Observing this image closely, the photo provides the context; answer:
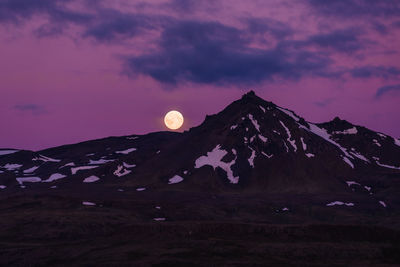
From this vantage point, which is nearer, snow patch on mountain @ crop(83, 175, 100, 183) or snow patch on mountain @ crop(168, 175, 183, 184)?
snow patch on mountain @ crop(168, 175, 183, 184)

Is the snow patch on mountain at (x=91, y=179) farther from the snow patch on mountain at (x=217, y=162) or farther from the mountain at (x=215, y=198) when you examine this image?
the snow patch on mountain at (x=217, y=162)

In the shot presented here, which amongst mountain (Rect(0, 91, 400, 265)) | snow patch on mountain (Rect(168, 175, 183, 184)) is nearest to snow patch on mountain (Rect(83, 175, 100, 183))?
mountain (Rect(0, 91, 400, 265))

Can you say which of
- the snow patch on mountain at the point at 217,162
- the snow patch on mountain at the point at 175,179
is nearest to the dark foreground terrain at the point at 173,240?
the snow patch on mountain at the point at 175,179

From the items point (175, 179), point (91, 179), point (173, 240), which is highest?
point (91, 179)

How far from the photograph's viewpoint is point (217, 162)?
192750 mm

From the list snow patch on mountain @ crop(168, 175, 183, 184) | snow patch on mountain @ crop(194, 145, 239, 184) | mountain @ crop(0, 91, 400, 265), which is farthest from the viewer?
snow patch on mountain @ crop(194, 145, 239, 184)

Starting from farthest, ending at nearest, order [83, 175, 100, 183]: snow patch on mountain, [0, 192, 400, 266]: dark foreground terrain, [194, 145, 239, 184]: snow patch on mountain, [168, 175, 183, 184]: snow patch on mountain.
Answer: [83, 175, 100, 183]: snow patch on mountain → [194, 145, 239, 184]: snow patch on mountain → [168, 175, 183, 184]: snow patch on mountain → [0, 192, 400, 266]: dark foreground terrain

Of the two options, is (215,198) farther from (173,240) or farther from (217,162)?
(173,240)

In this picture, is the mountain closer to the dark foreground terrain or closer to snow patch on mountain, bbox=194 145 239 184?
snow patch on mountain, bbox=194 145 239 184

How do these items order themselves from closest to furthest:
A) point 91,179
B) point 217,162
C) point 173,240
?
point 173,240 < point 217,162 < point 91,179

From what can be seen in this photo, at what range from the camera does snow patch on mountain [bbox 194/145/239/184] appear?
185 meters

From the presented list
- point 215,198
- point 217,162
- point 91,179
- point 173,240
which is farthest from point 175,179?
point 173,240

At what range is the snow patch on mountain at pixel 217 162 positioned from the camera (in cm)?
18546

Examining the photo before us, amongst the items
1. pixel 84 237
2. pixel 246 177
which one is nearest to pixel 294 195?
pixel 246 177
